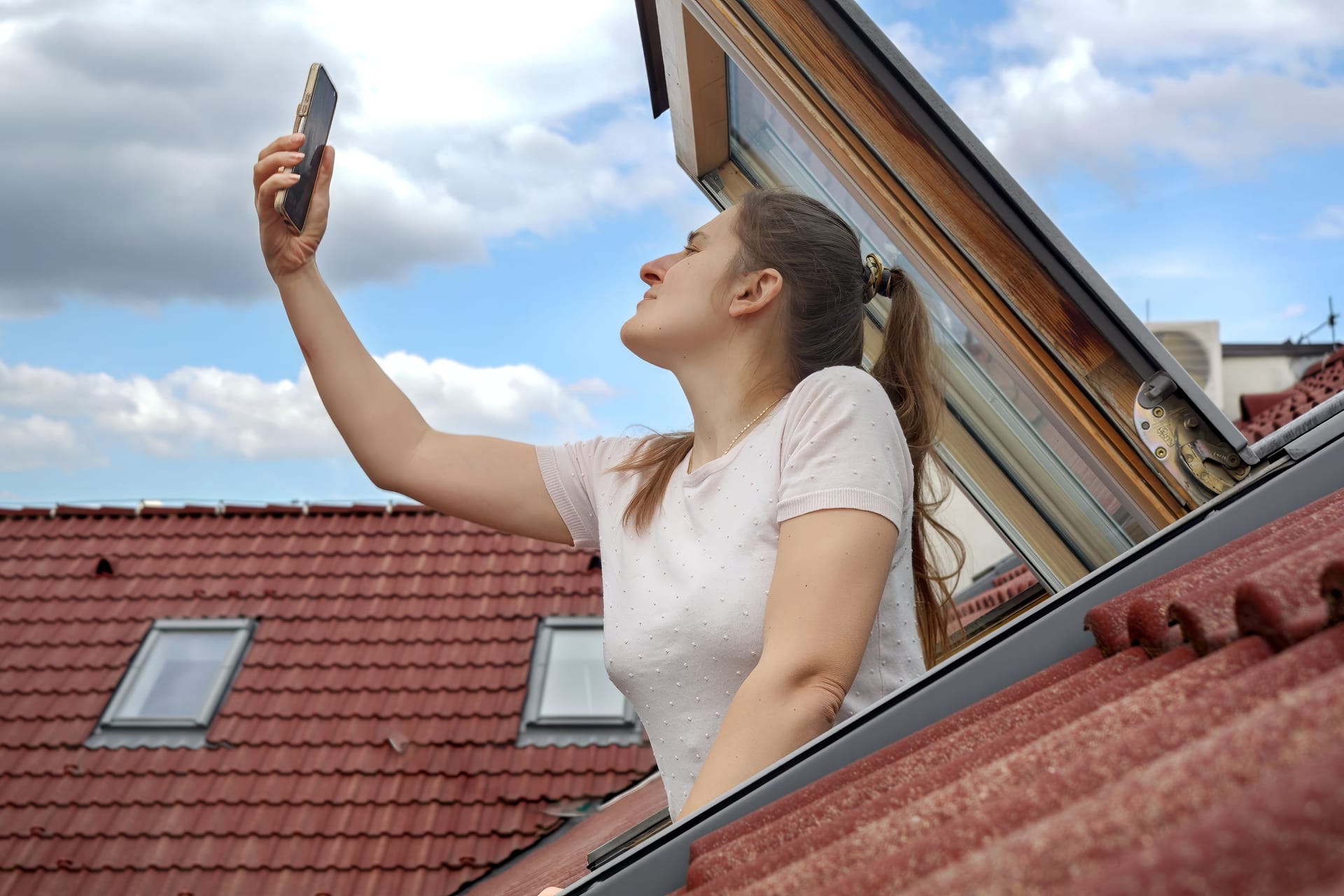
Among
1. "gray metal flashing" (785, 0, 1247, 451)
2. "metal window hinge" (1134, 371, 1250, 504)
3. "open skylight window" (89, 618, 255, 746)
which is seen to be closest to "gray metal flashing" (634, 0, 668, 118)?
"gray metal flashing" (785, 0, 1247, 451)

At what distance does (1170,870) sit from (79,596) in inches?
432

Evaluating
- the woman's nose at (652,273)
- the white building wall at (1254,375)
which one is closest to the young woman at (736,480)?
the woman's nose at (652,273)

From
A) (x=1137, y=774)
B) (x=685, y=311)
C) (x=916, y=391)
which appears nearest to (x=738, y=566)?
(x=685, y=311)

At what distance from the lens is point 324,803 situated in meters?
8.07

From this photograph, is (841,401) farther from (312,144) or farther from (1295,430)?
(312,144)

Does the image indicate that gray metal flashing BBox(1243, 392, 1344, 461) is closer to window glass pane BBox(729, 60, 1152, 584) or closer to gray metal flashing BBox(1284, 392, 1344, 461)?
gray metal flashing BBox(1284, 392, 1344, 461)

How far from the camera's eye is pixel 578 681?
29.1 ft

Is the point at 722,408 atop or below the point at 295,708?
below

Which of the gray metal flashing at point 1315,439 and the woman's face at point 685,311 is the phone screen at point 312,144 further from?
the gray metal flashing at point 1315,439

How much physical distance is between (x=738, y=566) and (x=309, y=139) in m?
1.01

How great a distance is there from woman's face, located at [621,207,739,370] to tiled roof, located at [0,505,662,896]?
5.56 m

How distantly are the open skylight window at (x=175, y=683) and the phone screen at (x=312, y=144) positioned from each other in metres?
7.67

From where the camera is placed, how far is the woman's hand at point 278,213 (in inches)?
73.3

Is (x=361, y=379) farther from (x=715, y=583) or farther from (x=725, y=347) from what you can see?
(x=715, y=583)
